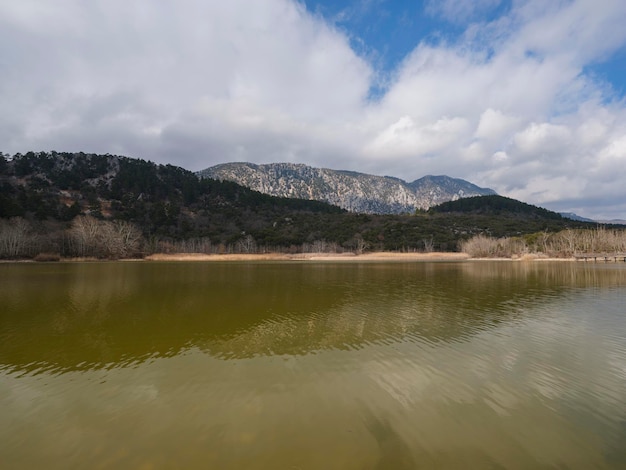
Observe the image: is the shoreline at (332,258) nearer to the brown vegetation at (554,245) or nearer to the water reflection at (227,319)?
the brown vegetation at (554,245)

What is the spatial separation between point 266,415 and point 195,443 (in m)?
1.67

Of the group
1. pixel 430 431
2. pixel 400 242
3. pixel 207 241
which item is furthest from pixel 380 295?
pixel 400 242

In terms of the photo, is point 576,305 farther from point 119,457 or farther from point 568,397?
point 119,457

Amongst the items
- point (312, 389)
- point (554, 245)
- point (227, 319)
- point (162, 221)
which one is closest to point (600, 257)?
point (554, 245)

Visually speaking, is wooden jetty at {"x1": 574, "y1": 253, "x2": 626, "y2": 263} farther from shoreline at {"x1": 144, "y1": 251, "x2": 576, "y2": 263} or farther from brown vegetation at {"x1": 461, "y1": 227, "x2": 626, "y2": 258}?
shoreline at {"x1": 144, "y1": 251, "x2": 576, "y2": 263}

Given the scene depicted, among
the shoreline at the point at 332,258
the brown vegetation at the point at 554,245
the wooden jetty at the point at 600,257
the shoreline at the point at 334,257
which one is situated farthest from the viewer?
the brown vegetation at the point at 554,245

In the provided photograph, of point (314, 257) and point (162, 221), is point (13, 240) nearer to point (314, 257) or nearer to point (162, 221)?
point (162, 221)

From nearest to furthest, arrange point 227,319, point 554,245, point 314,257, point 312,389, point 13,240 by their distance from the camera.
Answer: point 312,389 < point 227,319 < point 13,240 < point 314,257 < point 554,245

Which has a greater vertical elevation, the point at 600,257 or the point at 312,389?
the point at 600,257

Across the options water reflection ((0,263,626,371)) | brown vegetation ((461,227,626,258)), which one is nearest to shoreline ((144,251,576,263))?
brown vegetation ((461,227,626,258))

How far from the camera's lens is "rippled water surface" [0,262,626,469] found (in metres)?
6.23

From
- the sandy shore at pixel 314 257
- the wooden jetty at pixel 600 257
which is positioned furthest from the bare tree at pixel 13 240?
the wooden jetty at pixel 600 257

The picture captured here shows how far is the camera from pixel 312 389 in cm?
909

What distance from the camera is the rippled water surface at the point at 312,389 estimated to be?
6.23 m
